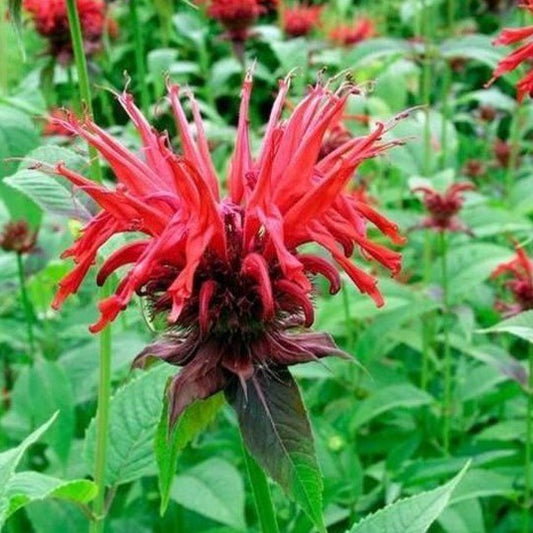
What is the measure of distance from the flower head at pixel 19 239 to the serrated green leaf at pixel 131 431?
512mm

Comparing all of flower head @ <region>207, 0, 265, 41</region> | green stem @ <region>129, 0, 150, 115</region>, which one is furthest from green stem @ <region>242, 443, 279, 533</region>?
flower head @ <region>207, 0, 265, 41</region>

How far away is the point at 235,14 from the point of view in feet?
9.45

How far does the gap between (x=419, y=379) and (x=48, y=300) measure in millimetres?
725

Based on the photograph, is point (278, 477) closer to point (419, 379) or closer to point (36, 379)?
point (36, 379)

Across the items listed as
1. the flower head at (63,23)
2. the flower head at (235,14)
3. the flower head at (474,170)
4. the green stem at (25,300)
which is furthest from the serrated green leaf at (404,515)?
the flower head at (235,14)

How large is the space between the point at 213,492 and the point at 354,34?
7.51 ft

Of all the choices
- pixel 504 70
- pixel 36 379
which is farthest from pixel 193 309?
pixel 36 379

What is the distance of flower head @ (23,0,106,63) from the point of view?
2.31m

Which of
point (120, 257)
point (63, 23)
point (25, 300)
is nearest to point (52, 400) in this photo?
point (25, 300)

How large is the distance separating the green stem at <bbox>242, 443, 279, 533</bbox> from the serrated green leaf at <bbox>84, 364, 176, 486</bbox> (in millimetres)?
269

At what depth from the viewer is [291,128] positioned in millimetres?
1124

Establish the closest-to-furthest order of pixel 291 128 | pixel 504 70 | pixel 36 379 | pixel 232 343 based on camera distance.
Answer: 1. pixel 232 343
2. pixel 291 128
3. pixel 504 70
4. pixel 36 379

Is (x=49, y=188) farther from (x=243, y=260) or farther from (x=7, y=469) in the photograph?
(x=7, y=469)

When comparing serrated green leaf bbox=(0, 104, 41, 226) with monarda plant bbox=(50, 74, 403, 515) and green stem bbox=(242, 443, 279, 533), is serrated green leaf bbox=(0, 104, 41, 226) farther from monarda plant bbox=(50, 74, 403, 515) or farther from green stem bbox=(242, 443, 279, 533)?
green stem bbox=(242, 443, 279, 533)
